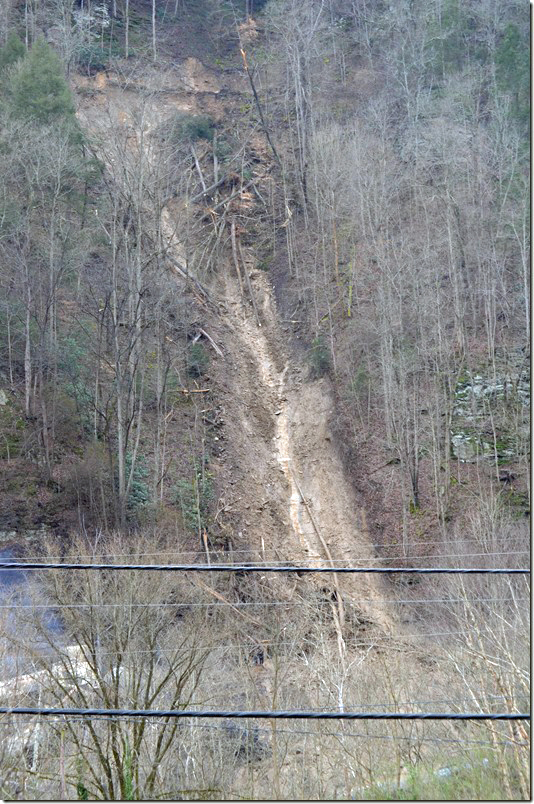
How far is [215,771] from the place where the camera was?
39.7 ft

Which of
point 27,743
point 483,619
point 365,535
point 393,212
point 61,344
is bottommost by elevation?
point 365,535

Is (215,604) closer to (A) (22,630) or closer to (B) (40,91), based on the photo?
(A) (22,630)

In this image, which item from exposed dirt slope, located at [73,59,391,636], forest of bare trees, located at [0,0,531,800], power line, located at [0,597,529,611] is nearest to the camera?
forest of bare trees, located at [0,0,531,800]

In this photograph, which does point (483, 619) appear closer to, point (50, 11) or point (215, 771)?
point (215, 771)

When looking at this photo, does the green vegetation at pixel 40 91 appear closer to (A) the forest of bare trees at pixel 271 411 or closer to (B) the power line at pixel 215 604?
(A) the forest of bare trees at pixel 271 411

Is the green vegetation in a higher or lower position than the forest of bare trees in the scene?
higher

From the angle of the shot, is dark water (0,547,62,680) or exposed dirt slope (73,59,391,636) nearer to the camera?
dark water (0,547,62,680)

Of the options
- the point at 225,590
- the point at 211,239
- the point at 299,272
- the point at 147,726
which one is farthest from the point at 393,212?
the point at 147,726

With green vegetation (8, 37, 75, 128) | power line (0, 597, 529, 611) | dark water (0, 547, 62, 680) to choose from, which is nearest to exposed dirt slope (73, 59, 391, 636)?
power line (0, 597, 529, 611)

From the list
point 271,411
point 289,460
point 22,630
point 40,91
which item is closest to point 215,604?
point 22,630

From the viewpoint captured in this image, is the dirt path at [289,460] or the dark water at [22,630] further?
the dirt path at [289,460]

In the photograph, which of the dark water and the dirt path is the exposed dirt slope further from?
the dark water

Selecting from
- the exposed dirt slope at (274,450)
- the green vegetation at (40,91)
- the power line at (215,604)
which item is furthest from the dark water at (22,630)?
the green vegetation at (40,91)

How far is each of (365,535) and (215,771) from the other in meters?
13.4
